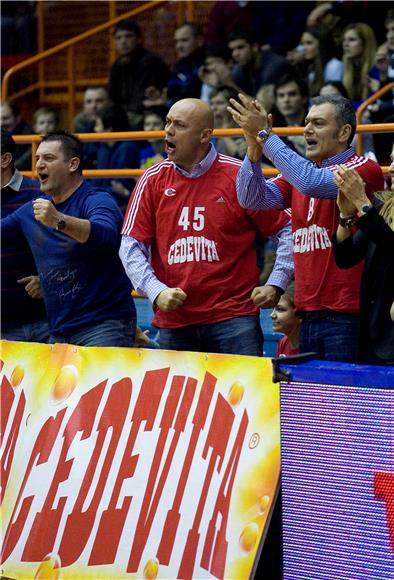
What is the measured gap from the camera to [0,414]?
6.86 m

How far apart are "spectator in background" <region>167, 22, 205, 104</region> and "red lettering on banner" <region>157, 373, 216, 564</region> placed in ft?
22.0

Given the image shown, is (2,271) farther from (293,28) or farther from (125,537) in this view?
(293,28)

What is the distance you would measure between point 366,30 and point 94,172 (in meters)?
3.51

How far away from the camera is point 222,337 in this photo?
6.80 meters

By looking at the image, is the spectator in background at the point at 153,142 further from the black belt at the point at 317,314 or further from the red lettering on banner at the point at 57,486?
the red lettering on banner at the point at 57,486

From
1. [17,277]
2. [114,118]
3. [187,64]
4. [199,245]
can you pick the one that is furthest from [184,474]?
[187,64]

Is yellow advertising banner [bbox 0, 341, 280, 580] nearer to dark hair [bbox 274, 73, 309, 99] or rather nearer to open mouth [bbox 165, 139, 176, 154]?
open mouth [bbox 165, 139, 176, 154]

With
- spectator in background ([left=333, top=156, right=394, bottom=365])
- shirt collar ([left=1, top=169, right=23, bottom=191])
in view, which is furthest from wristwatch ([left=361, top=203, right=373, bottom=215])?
shirt collar ([left=1, top=169, right=23, bottom=191])

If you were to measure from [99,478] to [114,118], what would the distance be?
267 inches

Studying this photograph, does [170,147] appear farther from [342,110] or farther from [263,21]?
[263,21]

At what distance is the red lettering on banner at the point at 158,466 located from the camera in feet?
19.3

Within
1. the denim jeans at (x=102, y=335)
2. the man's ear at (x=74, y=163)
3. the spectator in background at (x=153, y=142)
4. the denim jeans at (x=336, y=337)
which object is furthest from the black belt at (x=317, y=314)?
the spectator in background at (x=153, y=142)

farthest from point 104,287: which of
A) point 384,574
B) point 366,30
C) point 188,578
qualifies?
point 366,30

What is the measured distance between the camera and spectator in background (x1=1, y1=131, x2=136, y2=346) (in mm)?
7277
